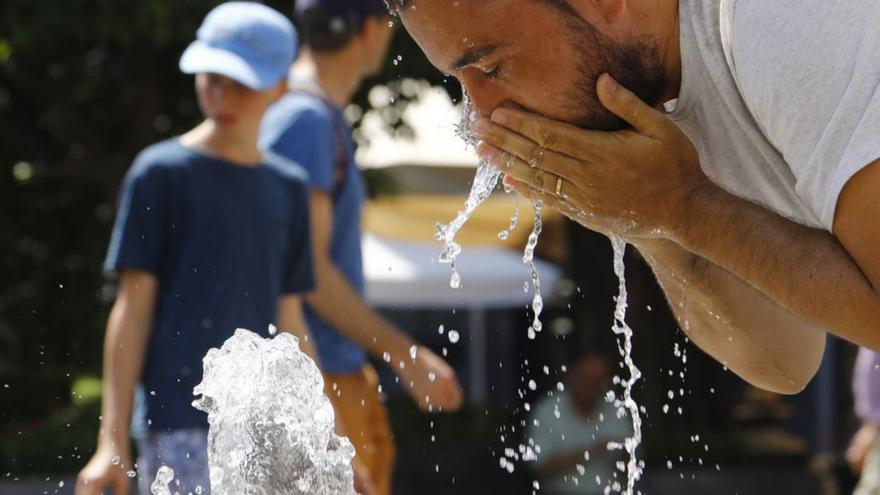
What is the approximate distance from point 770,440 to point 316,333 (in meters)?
5.48

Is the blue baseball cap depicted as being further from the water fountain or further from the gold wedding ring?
the gold wedding ring

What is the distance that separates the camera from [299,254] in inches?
165

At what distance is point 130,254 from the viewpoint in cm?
385

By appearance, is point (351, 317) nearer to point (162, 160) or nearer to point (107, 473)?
point (162, 160)

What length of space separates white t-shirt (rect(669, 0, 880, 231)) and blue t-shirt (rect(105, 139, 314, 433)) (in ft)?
5.92

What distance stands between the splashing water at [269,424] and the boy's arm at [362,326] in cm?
128

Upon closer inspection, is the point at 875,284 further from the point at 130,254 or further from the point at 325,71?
the point at 325,71

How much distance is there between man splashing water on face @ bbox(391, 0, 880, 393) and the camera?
2.13 m

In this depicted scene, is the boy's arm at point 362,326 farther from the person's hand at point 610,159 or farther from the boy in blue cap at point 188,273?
the person's hand at point 610,159

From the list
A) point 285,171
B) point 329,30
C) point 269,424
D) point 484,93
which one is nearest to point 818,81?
point 484,93

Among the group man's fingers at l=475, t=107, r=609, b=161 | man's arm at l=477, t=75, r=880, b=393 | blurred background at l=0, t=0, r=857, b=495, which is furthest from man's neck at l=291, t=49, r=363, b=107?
blurred background at l=0, t=0, r=857, b=495

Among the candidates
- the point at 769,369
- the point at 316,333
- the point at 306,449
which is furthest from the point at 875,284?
the point at 316,333

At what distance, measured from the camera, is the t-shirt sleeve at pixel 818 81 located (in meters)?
2.09

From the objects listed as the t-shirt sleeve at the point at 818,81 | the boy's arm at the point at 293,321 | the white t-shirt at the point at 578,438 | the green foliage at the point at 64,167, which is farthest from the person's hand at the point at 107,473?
the green foliage at the point at 64,167
